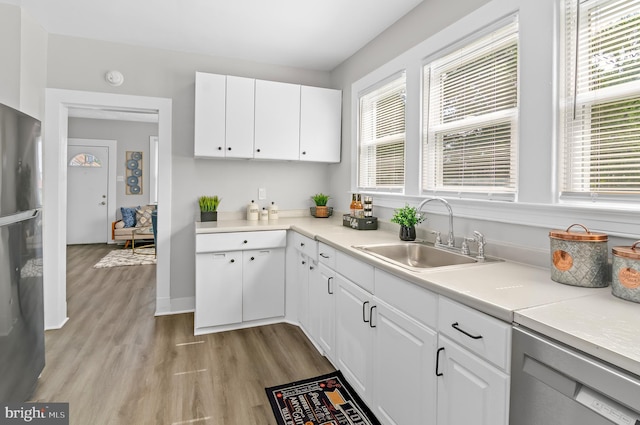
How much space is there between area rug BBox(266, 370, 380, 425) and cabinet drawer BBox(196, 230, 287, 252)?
3.96 feet

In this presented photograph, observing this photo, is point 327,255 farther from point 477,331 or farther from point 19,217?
point 19,217

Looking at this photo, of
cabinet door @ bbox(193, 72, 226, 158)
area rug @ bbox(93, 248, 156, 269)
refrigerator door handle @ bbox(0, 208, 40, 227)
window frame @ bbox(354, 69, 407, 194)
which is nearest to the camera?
refrigerator door handle @ bbox(0, 208, 40, 227)

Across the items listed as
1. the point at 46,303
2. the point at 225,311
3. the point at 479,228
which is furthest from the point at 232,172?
the point at 479,228

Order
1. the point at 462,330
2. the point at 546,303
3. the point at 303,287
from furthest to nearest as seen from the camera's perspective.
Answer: the point at 303,287 < the point at 462,330 < the point at 546,303

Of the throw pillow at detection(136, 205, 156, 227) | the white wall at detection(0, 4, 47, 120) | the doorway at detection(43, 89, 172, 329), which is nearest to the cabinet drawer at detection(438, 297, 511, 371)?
the doorway at detection(43, 89, 172, 329)

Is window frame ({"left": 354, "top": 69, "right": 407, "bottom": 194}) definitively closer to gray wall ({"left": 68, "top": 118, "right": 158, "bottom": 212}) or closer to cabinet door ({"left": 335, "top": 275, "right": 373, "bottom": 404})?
cabinet door ({"left": 335, "top": 275, "right": 373, "bottom": 404})

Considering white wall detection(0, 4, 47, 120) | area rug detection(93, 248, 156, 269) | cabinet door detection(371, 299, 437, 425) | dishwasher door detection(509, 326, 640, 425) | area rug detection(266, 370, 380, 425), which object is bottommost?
area rug detection(266, 370, 380, 425)

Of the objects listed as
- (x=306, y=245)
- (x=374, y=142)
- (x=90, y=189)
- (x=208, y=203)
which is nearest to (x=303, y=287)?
(x=306, y=245)

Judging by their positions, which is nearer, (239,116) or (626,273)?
(626,273)

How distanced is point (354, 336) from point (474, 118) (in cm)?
145

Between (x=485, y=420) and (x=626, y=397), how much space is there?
0.48 m

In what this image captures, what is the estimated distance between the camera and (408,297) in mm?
1499

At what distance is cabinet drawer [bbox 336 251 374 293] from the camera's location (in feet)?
5.99

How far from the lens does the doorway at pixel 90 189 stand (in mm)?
6824
